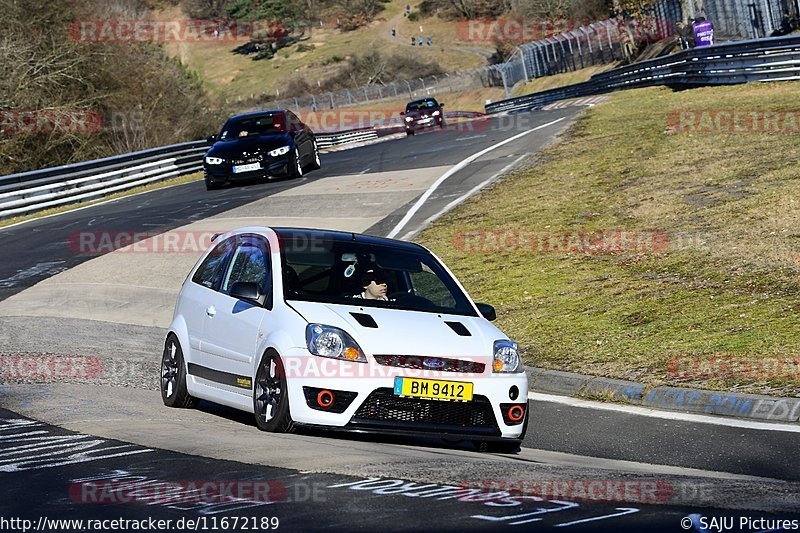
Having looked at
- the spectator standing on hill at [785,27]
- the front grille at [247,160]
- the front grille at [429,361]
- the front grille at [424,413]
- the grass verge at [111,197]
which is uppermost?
the spectator standing on hill at [785,27]

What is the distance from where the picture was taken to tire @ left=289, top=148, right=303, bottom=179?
28703mm

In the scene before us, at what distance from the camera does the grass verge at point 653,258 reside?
11.0 meters

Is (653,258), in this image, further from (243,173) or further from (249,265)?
(243,173)

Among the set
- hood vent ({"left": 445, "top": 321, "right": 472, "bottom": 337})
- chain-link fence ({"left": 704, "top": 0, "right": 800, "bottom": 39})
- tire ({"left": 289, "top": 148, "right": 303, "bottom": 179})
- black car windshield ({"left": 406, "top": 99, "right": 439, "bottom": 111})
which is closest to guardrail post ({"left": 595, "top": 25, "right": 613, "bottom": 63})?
chain-link fence ({"left": 704, "top": 0, "right": 800, "bottom": 39})

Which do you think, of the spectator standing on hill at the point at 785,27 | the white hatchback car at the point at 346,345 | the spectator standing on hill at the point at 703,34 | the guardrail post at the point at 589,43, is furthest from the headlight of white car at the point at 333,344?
the guardrail post at the point at 589,43

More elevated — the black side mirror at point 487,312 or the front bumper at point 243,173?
the front bumper at point 243,173

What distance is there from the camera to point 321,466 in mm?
6867

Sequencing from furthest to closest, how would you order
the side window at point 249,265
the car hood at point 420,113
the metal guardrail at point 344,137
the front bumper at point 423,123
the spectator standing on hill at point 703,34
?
1. the metal guardrail at point 344,137
2. the car hood at point 420,113
3. the front bumper at point 423,123
4. the spectator standing on hill at point 703,34
5. the side window at point 249,265

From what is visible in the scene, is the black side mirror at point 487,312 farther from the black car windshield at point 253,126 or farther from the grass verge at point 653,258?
the black car windshield at point 253,126

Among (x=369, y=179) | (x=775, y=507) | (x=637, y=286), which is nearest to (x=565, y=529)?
(x=775, y=507)

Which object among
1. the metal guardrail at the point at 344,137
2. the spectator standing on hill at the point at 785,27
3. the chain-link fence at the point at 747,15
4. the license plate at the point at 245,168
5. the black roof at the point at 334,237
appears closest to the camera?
the black roof at the point at 334,237

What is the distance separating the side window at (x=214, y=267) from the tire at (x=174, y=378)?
548 millimetres

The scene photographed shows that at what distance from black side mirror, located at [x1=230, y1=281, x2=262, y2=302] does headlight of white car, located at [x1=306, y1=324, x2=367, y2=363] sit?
738mm

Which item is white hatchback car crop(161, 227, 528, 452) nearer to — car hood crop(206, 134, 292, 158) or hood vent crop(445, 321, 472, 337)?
hood vent crop(445, 321, 472, 337)
